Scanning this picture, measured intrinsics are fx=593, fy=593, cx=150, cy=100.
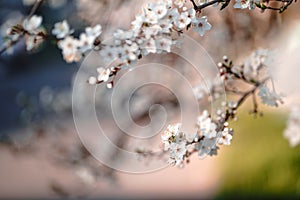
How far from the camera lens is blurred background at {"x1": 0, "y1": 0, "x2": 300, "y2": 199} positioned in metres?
2.86

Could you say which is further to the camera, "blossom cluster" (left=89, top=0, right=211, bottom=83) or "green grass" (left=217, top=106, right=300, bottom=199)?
"green grass" (left=217, top=106, right=300, bottom=199)

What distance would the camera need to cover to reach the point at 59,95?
12.5ft

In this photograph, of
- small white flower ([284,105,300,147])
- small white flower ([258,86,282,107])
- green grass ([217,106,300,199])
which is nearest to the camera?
small white flower ([258,86,282,107])

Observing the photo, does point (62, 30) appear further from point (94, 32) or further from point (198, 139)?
point (198, 139)

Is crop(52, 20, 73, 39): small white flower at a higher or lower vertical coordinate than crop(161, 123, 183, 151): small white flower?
higher

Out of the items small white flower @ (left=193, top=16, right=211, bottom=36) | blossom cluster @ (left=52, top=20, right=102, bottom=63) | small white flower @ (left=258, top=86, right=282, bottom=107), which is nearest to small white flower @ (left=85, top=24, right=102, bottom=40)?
blossom cluster @ (left=52, top=20, right=102, bottom=63)

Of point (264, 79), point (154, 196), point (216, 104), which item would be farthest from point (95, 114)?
point (264, 79)

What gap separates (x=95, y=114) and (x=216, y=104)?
171cm

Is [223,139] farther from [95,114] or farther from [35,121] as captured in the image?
[95,114]

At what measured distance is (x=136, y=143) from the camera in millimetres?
3072

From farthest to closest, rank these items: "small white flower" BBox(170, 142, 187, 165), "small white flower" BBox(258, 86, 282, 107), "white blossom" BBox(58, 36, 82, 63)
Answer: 1. "small white flower" BBox(258, 86, 282, 107)
2. "small white flower" BBox(170, 142, 187, 165)
3. "white blossom" BBox(58, 36, 82, 63)

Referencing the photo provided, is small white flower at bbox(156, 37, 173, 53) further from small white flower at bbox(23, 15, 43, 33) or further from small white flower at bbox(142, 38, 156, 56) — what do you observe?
small white flower at bbox(23, 15, 43, 33)

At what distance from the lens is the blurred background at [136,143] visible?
2.86 metres

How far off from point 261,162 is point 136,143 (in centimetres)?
133
